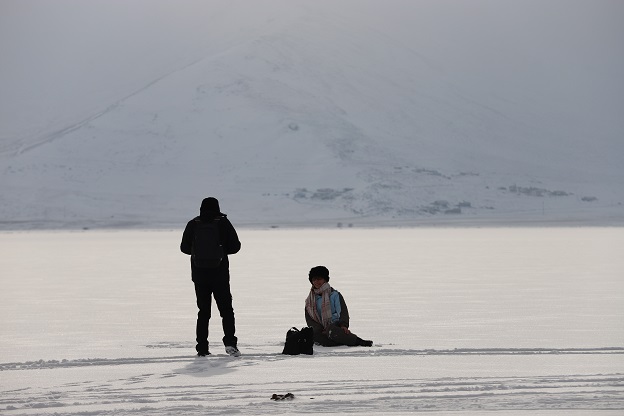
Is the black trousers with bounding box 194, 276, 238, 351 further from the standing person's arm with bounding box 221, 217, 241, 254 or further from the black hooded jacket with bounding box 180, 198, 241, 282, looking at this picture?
the standing person's arm with bounding box 221, 217, 241, 254

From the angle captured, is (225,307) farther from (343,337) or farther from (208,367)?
(343,337)

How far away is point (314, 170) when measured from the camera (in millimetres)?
195625

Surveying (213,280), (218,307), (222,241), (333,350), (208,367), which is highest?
(222,241)

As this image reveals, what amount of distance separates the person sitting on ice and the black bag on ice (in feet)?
2.69

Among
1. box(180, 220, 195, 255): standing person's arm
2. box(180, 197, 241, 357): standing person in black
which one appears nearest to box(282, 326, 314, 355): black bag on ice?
box(180, 197, 241, 357): standing person in black

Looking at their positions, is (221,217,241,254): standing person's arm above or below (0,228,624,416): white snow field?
above

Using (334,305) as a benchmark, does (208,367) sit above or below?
below

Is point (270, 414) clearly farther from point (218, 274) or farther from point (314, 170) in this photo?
point (314, 170)

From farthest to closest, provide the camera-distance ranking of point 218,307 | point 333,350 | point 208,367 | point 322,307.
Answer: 1. point 322,307
2. point 333,350
3. point 218,307
4. point 208,367

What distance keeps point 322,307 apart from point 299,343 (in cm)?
108

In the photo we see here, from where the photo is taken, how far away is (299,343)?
42.1ft

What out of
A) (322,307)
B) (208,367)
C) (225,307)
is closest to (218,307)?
(225,307)

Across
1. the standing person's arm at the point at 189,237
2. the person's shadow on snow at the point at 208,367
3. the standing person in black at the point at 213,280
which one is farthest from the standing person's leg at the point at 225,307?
the standing person's arm at the point at 189,237

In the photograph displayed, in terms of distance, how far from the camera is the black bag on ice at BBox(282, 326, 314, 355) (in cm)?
1283
